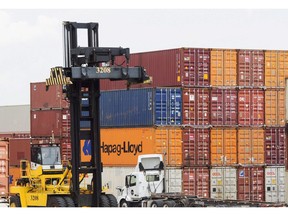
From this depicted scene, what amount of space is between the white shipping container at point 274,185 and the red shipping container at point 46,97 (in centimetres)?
1237

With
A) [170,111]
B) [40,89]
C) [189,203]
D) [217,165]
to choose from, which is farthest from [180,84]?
[40,89]

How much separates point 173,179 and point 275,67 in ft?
24.0

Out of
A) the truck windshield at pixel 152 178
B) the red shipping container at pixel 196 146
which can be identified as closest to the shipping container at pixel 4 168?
the truck windshield at pixel 152 178

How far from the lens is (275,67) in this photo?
4638cm

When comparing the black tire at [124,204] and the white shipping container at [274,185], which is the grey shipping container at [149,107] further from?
the white shipping container at [274,185]

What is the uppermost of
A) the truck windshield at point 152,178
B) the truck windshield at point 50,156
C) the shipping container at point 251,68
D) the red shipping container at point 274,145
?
the shipping container at point 251,68

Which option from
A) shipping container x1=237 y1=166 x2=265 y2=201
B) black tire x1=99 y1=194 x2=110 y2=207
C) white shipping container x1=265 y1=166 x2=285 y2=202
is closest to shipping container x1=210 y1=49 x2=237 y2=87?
shipping container x1=237 y1=166 x2=265 y2=201

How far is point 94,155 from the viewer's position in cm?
3469

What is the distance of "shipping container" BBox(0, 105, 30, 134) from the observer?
316 feet

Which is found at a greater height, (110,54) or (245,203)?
(110,54)

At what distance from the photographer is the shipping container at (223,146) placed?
45.3 m

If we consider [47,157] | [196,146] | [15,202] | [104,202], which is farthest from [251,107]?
[15,202]

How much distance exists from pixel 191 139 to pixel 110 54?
1175 cm

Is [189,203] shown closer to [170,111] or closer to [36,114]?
[170,111]
